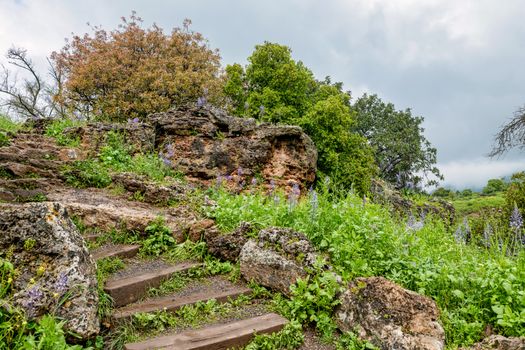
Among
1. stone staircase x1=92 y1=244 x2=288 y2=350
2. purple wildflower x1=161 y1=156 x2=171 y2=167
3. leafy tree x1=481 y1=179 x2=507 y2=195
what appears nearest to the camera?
stone staircase x1=92 y1=244 x2=288 y2=350

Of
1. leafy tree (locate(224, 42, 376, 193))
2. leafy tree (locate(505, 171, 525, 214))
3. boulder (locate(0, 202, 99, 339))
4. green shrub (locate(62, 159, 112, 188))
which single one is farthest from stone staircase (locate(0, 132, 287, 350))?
leafy tree (locate(505, 171, 525, 214))

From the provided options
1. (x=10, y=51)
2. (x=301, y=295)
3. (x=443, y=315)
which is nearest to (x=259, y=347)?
(x=301, y=295)

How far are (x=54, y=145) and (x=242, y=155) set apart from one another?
4470 millimetres

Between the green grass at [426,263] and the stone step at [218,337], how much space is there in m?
0.99

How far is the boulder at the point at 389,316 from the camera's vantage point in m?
3.37

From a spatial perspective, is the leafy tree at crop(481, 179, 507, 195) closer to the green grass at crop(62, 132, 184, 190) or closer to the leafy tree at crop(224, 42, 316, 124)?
the leafy tree at crop(224, 42, 316, 124)

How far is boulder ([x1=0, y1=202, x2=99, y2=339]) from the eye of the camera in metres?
3.21

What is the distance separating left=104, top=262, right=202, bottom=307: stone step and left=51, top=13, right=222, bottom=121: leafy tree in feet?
45.7

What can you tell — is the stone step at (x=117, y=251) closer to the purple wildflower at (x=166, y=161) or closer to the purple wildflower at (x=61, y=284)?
the purple wildflower at (x=61, y=284)

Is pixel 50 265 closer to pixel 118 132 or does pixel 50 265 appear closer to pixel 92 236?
pixel 92 236

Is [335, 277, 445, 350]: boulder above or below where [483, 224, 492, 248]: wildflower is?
below

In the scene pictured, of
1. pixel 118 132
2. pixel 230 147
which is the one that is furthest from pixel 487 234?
pixel 118 132

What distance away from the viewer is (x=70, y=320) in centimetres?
321

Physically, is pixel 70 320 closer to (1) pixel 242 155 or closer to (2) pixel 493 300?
(2) pixel 493 300
